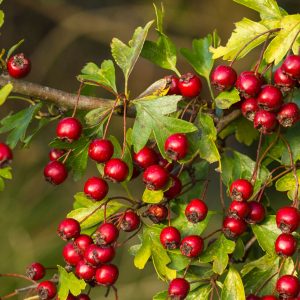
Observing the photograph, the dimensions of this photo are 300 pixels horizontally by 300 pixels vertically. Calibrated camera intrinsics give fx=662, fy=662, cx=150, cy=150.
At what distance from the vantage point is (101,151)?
1.16 m

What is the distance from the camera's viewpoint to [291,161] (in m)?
1.23

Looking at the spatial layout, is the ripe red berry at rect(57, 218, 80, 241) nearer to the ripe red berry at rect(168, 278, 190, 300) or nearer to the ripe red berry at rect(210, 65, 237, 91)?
the ripe red berry at rect(168, 278, 190, 300)

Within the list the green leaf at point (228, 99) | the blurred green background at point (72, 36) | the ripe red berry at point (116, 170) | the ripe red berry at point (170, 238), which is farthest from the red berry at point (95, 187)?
the blurred green background at point (72, 36)

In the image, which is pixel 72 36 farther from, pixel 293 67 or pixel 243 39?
pixel 293 67

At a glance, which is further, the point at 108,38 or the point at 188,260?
the point at 108,38

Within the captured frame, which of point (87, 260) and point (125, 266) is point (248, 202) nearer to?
point (87, 260)

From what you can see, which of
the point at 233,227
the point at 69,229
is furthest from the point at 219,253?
the point at 69,229

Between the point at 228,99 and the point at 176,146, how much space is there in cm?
14

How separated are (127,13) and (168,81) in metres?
3.36

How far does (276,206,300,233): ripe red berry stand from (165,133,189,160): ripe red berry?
0.64 feet

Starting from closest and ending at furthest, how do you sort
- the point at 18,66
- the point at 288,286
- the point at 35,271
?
the point at 288,286, the point at 18,66, the point at 35,271

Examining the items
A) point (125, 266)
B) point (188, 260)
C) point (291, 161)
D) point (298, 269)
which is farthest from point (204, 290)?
point (125, 266)

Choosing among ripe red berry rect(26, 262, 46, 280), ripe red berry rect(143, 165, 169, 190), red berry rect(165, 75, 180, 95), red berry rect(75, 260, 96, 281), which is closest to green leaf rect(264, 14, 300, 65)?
red berry rect(165, 75, 180, 95)

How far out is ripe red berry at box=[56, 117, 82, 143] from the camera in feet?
3.79
